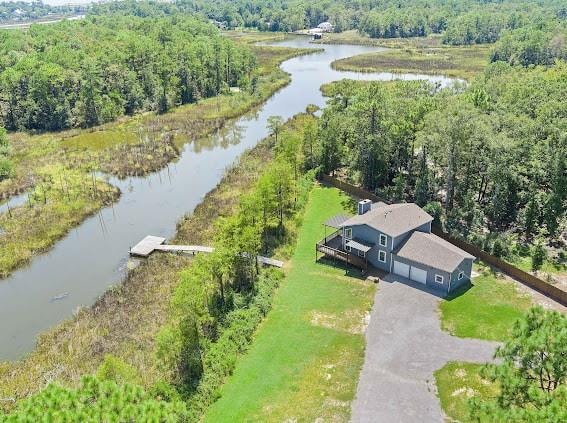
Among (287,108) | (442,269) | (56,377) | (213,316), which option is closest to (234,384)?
(213,316)

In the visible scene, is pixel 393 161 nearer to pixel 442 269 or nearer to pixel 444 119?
pixel 444 119

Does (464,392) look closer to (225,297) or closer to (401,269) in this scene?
(401,269)

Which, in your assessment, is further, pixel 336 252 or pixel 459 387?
pixel 336 252

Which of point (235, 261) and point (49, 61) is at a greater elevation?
point (49, 61)

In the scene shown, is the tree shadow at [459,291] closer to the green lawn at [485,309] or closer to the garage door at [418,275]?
the green lawn at [485,309]

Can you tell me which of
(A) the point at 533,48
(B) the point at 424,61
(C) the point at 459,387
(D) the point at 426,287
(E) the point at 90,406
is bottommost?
(C) the point at 459,387

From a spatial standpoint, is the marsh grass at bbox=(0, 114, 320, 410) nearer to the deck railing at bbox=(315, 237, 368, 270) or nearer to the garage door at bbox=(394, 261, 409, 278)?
the deck railing at bbox=(315, 237, 368, 270)

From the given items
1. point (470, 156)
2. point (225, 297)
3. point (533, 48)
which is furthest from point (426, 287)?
point (533, 48)
